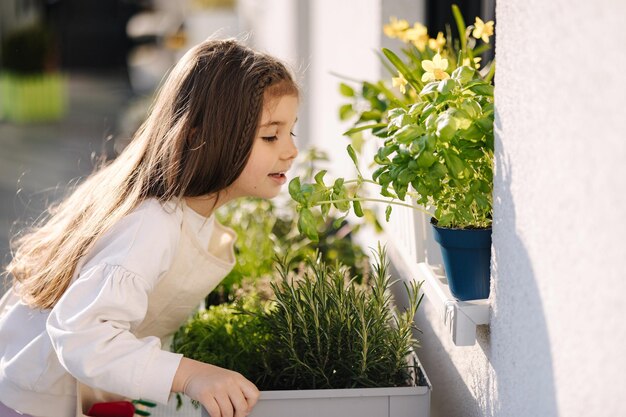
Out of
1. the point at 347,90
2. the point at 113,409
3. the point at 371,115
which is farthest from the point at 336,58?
the point at 113,409

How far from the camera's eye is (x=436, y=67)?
145cm

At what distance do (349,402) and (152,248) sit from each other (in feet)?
1.52

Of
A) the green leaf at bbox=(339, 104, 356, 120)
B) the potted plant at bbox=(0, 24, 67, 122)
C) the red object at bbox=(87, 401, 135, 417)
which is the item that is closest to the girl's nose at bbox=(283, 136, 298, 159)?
the red object at bbox=(87, 401, 135, 417)

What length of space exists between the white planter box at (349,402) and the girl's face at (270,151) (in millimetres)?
467

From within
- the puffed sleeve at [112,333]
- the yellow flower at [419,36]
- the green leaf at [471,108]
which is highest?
the yellow flower at [419,36]

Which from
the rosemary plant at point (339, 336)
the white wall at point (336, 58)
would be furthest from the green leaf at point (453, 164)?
the white wall at point (336, 58)

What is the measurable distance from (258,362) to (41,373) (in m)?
0.46

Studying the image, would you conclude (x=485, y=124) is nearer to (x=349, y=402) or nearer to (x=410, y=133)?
(x=410, y=133)

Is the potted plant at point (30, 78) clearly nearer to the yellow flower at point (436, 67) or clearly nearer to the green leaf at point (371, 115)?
the green leaf at point (371, 115)

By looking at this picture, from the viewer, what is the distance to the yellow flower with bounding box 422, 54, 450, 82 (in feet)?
4.74

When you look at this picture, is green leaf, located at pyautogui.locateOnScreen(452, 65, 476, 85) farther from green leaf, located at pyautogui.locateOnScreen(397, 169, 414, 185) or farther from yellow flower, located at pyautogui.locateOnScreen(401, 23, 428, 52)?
yellow flower, located at pyautogui.locateOnScreen(401, 23, 428, 52)

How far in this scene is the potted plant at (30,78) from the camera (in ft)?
34.0

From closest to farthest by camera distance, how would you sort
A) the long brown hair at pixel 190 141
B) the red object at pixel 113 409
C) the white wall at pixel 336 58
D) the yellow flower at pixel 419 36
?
the long brown hair at pixel 190 141 → the red object at pixel 113 409 → the yellow flower at pixel 419 36 → the white wall at pixel 336 58

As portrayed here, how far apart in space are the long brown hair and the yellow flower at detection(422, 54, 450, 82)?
0.35 m
